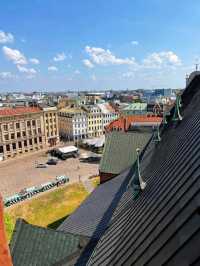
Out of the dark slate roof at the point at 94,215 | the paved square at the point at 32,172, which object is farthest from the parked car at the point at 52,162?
the dark slate roof at the point at 94,215

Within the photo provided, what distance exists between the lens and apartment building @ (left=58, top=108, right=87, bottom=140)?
420 feet

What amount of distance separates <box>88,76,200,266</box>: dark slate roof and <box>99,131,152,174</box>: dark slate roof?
84.6 feet

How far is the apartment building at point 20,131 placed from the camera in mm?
106844

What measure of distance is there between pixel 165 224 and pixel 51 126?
118597 mm

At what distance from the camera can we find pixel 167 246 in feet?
26.5

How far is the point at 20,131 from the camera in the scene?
112 metres

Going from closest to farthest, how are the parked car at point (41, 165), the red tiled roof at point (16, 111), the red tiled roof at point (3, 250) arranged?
the red tiled roof at point (3, 250), the parked car at point (41, 165), the red tiled roof at point (16, 111)

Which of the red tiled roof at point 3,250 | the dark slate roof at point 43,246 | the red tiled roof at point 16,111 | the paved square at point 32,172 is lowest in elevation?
the paved square at point 32,172

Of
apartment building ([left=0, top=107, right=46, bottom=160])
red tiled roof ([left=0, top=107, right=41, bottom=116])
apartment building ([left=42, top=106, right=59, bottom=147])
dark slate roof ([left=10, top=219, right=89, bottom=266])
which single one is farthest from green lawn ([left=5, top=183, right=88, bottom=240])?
apartment building ([left=42, top=106, right=59, bottom=147])

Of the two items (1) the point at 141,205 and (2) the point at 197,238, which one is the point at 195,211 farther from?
(1) the point at 141,205

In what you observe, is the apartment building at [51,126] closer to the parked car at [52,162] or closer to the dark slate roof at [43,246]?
the parked car at [52,162]

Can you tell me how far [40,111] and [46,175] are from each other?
4005cm

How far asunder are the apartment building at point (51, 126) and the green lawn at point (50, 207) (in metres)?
57.5

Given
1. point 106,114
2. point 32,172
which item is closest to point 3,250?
point 32,172
